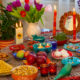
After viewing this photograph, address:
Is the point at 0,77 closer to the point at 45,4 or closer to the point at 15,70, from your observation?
the point at 15,70

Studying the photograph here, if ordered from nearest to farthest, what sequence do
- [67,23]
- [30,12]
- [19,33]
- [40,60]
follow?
[40,60] < [19,33] < [30,12] < [67,23]

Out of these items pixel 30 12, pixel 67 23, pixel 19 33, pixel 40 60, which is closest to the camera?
pixel 40 60

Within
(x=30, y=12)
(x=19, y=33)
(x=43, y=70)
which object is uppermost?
(x=30, y=12)

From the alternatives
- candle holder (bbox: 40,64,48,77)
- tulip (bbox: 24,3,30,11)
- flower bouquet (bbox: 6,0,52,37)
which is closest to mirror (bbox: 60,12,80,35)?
flower bouquet (bbox: 6,0,52,37)

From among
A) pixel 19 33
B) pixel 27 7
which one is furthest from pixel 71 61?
pixel 27 7

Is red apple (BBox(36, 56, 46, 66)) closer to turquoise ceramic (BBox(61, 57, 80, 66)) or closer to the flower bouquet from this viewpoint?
turquoise ceramic (BBox(61, 57, 80, 66))

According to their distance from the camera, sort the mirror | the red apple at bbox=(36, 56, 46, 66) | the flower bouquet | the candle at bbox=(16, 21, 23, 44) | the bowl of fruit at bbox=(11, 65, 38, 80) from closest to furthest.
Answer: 1. the bowl of fruit at bbox=(11, 65, 38, 80)
2. the red apple at bbox=(36, 56, 46, 66)
3. the candle at bbox=(16, 21, 23, 44)
4. the flower bouquet
5. the mirror

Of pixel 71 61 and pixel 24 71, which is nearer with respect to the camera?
pixel 24 71

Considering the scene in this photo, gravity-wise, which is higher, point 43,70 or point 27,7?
point 27,7

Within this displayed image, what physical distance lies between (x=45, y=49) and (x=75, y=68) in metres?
0.34

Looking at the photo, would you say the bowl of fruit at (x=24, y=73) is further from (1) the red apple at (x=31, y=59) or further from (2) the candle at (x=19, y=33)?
(2) the candle at (x=19, y=33)

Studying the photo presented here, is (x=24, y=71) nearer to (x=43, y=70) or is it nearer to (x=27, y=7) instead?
(x=43, y=70)

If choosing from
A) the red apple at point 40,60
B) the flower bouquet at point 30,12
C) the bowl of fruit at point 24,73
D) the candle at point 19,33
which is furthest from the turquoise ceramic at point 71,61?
the flower bouquet at point 30,12

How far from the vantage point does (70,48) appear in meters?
1.74
